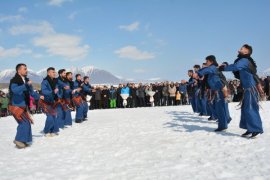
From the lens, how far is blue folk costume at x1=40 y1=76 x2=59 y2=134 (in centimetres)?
1062

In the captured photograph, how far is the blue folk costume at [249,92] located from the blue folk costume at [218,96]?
2.79 feet

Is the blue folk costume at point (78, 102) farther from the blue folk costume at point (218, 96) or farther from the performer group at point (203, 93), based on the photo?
the blue folk costume at point (218, 96)

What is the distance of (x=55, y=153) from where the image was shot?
26.6 ft

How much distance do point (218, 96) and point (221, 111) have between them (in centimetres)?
42

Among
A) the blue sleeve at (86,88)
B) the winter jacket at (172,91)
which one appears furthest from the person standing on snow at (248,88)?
the winter jacket at (172,91)

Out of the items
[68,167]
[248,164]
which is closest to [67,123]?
[68,167]

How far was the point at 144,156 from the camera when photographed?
23.2 ft

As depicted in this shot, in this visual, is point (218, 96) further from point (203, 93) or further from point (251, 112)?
point (251, 112)

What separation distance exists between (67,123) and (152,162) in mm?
7138

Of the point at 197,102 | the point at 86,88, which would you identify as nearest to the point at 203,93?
the point at 197,102

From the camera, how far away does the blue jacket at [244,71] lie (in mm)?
8148

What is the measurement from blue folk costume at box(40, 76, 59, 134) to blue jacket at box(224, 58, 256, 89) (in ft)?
16.3

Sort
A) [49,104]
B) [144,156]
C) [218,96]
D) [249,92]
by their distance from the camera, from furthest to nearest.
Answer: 1. [49,104]
2. [218,96]
3. [249,92]
4. [144,156]

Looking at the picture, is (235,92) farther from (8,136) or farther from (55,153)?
(55,153)
